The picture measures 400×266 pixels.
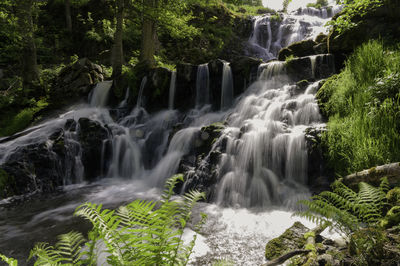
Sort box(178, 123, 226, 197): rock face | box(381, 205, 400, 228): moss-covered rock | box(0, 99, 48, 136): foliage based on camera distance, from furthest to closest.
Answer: box(0, 99, 48, 136): foliage
box(178, 123, 226, 197): rock face
box(381, 205, 400, 228): moss-covered rock

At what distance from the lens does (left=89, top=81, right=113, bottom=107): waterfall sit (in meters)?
11.2

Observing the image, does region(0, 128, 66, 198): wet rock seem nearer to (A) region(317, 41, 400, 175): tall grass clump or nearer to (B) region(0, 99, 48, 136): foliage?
(B) region(0, 99, 48, 136): foliage

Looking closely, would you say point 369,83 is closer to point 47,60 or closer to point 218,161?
point 218,161

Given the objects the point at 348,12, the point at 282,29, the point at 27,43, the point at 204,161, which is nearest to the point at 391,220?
the point at 204,161

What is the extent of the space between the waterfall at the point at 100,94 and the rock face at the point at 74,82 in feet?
1.51

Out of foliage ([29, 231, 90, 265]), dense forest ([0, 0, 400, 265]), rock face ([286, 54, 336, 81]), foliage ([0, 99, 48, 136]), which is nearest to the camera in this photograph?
foliage ([29, 231, 90, 265])

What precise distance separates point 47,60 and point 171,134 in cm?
1296

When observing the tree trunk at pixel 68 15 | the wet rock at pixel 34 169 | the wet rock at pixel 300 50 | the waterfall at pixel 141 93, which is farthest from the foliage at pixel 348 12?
the tree trunk at pixel 68 15

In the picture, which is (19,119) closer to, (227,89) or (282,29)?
(227,89)

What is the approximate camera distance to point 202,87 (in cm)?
1044

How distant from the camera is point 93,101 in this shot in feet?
36.7

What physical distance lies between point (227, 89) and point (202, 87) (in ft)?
3.77

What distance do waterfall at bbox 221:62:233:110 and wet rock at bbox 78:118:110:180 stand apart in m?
4.82

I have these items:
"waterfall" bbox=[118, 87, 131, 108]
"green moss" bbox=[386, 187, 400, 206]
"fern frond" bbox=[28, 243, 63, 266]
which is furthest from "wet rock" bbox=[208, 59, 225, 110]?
"fern frond" bbox=[28, 243, 63, 266]
